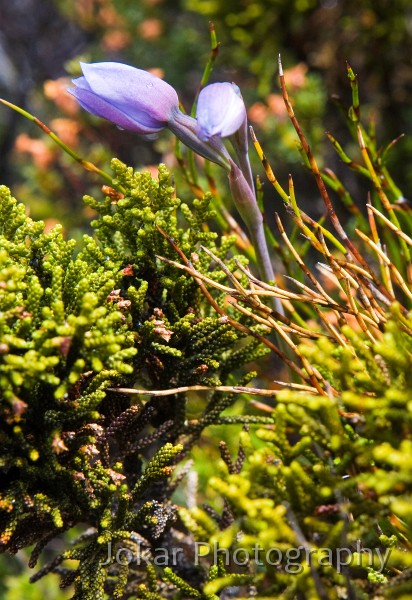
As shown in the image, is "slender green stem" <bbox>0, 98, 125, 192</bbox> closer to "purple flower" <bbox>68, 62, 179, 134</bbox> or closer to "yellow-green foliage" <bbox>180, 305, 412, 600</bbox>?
"purple flower" <bbox>68, 62, 179, 134</bbox>

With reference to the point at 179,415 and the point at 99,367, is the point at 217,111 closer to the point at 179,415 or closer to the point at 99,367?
the point at 99,367

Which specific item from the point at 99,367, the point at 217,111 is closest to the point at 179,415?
the point at 99,367

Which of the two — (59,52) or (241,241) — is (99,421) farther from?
(59,52)

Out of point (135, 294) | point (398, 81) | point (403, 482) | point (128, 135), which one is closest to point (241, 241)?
point (135, 294)

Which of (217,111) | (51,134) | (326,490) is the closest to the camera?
(326,490)

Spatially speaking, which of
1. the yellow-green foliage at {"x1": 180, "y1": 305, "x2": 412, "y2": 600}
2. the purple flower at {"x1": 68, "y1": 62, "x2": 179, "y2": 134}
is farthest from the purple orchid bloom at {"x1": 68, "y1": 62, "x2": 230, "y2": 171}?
the yellow-green foliage at {"x1": 180, "y1": 305, "x2": 412, "y2": 600}

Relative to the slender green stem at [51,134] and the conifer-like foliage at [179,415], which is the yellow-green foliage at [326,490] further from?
the slender green stem at [51,134]
